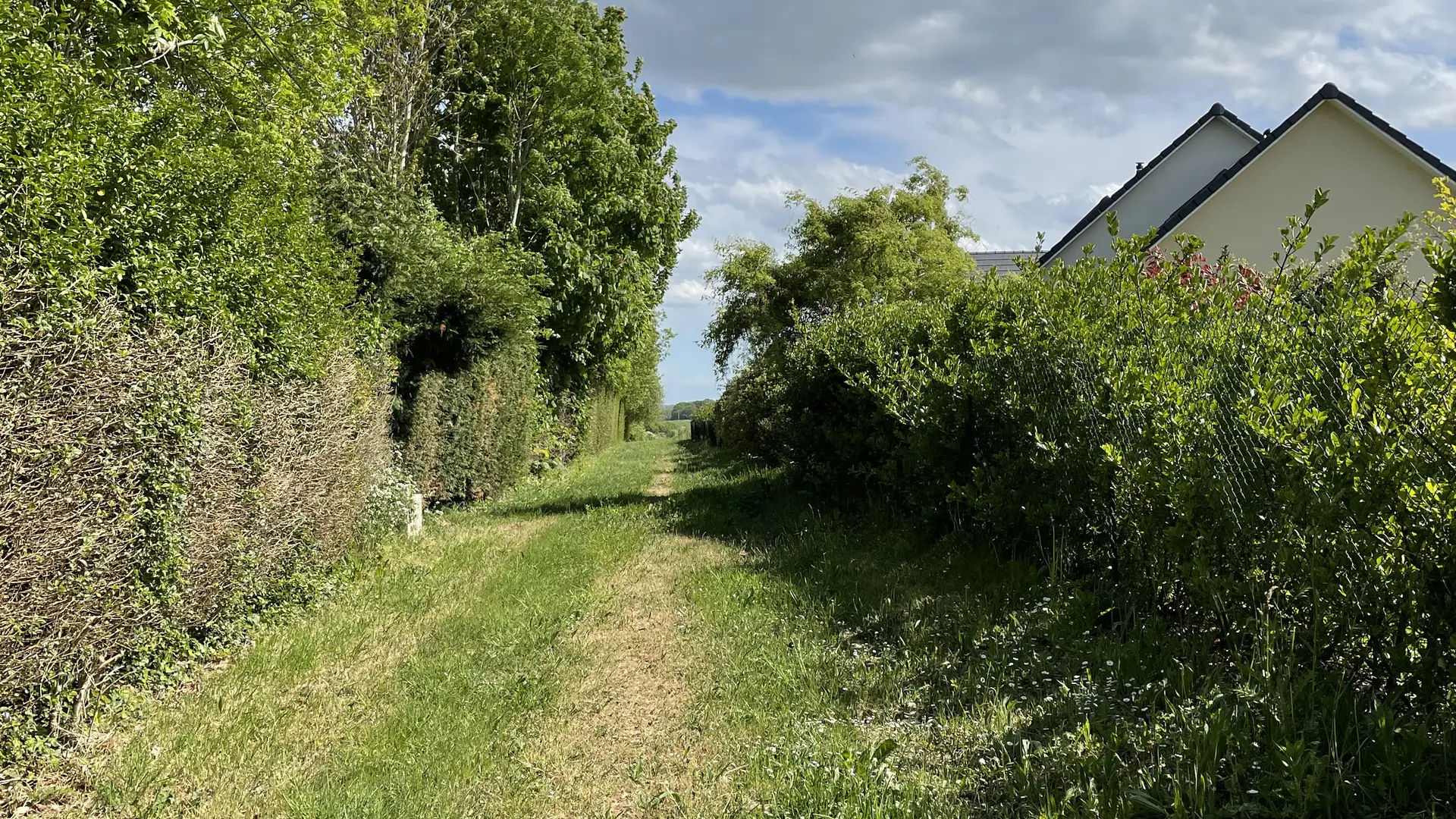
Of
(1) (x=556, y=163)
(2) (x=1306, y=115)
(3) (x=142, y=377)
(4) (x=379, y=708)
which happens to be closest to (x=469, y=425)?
(1) (x=556, y=163)

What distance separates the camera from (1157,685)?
3.83 m

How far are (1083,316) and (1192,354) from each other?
84 cm

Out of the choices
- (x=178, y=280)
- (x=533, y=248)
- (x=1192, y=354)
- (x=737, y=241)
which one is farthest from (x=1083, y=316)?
(x=737, y=241)

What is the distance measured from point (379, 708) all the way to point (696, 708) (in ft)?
5.71

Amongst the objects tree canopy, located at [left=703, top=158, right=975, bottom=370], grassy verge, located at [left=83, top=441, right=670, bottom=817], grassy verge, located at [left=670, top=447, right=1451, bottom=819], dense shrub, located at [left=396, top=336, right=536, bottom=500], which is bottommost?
grassy verge, located at [left=83, top=441, right=670, bottom=817]

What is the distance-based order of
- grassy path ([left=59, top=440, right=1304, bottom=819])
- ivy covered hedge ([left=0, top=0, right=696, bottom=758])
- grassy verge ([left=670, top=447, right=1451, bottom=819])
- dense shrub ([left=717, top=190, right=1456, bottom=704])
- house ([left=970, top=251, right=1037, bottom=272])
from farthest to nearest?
house ([left=970, top=251, right=1037, bottom=272])
ivy covered hedge ([left=0, top=0, right=696, bottom=758])
grassy path ([left=59, top=440, right=1304, bottom=819])
dense shrub ([left=717, top=190, right=1456, bottom=704])
grassy verge ([left=670, top=447, right=1451, bottom=819])

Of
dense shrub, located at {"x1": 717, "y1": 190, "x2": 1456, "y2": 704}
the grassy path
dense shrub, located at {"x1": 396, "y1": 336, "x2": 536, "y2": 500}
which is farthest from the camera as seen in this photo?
dense shrub, located at {"x1": 396, "y1": 336, "x2": 536, "y2": 500}

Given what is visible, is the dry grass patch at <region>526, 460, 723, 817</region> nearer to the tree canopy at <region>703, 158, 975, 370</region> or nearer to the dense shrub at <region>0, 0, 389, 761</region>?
the dense shrub at <region>0, 0, 389, 761</region>

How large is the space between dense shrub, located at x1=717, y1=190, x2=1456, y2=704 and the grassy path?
497mm

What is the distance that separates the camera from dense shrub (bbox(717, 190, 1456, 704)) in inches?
118

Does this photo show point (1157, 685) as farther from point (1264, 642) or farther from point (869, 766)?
point (869, 766)

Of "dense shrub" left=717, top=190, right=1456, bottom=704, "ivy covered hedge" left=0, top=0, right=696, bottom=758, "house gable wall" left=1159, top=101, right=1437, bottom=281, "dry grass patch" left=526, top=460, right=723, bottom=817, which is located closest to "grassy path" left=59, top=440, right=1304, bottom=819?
"dry grass patch" left=526, top=460, right=723, bottom=817

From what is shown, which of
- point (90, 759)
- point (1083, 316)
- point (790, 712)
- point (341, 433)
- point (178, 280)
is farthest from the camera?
point (341, 433)

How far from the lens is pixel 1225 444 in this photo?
4.12 m
